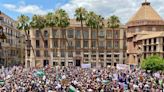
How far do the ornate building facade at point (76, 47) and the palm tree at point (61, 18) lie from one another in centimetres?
253

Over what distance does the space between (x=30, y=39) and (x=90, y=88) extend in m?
59.9

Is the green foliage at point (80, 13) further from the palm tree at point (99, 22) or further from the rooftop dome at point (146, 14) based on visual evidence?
the rooftop dome at point (146, 14)

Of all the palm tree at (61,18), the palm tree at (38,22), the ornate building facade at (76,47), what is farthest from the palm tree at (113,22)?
the palm tree at (38,22)

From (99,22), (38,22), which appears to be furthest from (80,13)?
(38,22)

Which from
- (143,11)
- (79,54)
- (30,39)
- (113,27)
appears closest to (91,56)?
(79,54)

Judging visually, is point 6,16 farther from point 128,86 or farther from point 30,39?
point 128,86

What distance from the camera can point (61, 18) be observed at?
84375mm

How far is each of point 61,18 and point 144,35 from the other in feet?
71.7

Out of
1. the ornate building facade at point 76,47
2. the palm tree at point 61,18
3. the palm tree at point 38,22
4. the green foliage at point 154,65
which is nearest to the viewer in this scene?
the green foliage at point 154,65

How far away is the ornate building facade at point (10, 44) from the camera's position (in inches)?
3462

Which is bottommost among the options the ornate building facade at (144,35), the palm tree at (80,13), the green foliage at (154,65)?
the green foliage at (154,65)

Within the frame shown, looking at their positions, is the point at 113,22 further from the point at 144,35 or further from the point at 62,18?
the point at 62,18

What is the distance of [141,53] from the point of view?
90438mm

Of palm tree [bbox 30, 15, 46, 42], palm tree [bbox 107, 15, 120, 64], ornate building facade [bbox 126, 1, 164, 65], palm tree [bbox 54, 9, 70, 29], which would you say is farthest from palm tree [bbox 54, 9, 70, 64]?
ornate building facade [bbox 126, 1, 164, 65]
